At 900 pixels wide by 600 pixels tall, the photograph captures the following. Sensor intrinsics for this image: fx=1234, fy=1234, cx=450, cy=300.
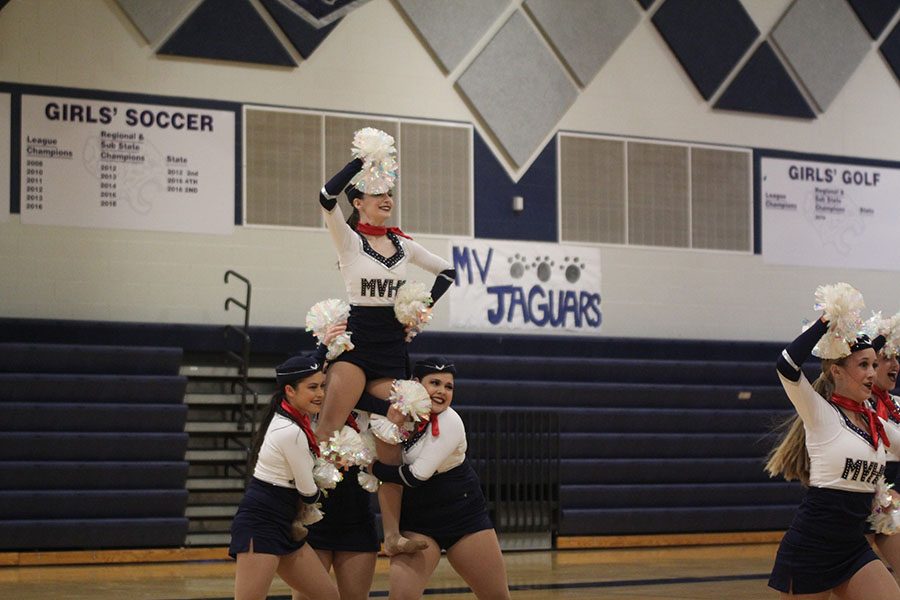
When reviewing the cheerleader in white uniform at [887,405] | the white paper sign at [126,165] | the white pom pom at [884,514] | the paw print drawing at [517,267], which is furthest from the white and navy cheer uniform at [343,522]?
the paw print drawing at [517,267]

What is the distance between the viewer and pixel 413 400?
5.18 m

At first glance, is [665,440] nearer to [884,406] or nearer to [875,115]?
[875,115]

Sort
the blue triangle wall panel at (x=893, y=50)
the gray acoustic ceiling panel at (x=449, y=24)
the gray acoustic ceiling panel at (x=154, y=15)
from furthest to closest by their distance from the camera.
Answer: the blue triangle wall panel at (x=893, y=50), the gray acoustic ceiling panel at (x=449, y=24), the gray acoustic ceiling panel at (x=154, y=15)

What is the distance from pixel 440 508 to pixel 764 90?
10009mm

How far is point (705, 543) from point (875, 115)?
5892mm

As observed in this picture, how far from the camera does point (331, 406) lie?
17.4ft

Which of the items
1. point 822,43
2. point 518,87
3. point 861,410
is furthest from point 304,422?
point 822,43

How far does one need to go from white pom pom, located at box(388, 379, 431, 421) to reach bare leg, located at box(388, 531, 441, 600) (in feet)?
1.69

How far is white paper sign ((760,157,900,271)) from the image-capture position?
553 inches

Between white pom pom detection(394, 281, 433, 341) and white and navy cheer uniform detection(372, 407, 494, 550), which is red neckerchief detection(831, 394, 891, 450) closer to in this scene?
white and navy cheer uniform detection(372, 407, 494, 550)

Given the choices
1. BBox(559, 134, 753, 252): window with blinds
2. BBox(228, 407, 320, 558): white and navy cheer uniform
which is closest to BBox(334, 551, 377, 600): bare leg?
BBox(228, 407, 320, 558): white and navy cheer uniform

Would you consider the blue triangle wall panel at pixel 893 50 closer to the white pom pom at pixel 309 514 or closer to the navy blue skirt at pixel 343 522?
the navy blue skirt at pixel 343 522

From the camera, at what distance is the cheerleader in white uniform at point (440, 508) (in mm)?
5133

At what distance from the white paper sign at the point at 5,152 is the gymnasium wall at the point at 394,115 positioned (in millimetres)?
141
